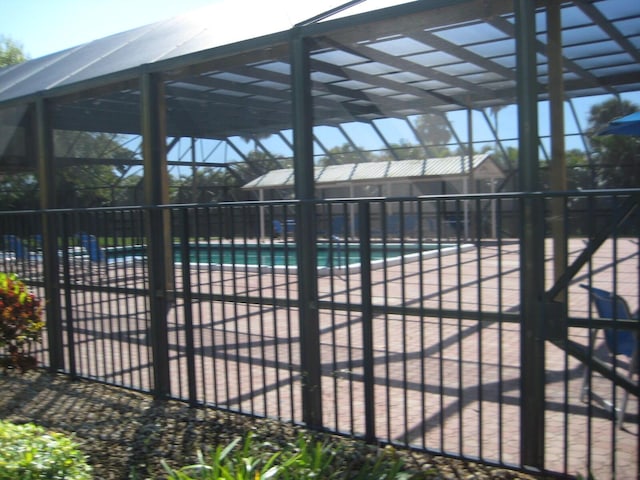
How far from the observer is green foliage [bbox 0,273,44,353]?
17.4 ft

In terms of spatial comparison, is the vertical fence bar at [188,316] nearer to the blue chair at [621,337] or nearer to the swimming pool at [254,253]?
the swimming pool at [254,253]

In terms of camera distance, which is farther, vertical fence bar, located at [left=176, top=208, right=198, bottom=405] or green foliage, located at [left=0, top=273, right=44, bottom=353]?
green foliage, located at [left=0, top=273, right=44, bottom=353]

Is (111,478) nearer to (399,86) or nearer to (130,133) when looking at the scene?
(130,133)

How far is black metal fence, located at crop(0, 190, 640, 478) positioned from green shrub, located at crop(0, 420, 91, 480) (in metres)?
1.48

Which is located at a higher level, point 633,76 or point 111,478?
point 633,76

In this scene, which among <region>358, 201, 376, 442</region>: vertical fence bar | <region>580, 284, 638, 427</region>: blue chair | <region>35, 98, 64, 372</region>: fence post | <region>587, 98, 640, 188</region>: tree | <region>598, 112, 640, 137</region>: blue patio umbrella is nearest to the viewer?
<region>580, 284, 638, 427</region>: blue chair

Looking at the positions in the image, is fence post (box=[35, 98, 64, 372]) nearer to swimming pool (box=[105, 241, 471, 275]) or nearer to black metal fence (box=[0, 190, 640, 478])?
black metal fence (box=[0, 190, 640, 478])

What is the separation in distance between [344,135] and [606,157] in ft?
25.8

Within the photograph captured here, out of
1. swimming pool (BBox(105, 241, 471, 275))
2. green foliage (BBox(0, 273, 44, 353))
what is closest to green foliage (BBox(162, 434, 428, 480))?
swimming pool (BBox(105, 241, 471, 275))

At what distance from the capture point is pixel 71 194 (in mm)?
8703

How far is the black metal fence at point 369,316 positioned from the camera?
10.6 feet

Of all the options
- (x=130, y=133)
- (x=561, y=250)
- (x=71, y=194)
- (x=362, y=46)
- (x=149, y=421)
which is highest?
(x=362, y=46)

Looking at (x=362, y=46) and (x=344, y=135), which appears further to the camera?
(x=344, y=135)

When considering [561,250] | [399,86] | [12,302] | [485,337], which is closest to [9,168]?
[12,302]
